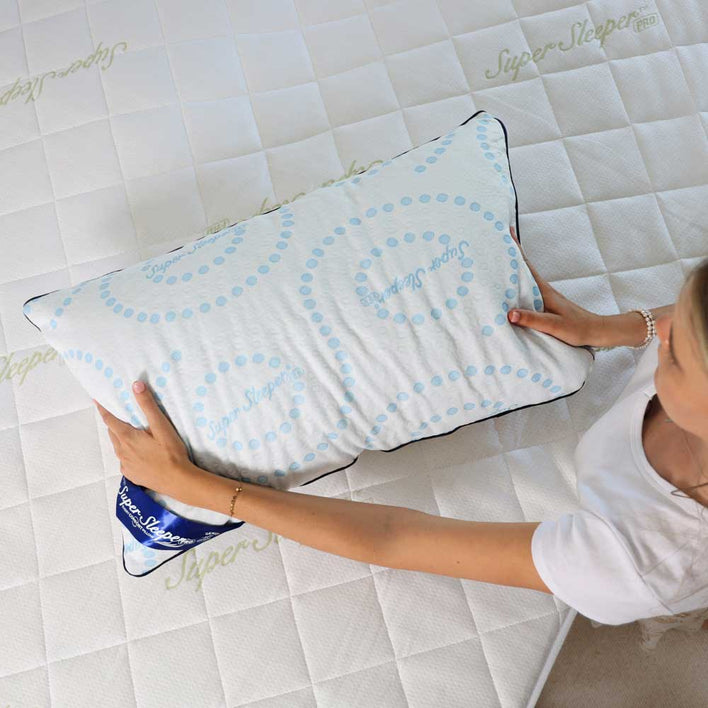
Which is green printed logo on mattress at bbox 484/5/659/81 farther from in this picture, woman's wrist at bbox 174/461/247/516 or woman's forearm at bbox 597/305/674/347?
woman's wrist at bbox 174/461/247/516

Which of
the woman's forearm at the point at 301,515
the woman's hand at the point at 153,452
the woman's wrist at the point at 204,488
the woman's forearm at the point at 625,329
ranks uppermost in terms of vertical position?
the woman's hand at the point at 153,452

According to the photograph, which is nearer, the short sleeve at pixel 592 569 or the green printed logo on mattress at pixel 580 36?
the short sleeve at pixel 592 569

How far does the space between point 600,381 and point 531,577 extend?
349mm

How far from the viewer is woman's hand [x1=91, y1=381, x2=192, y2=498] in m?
0.81

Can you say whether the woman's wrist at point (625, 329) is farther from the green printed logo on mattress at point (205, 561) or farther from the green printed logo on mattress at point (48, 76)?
the green printed logo on mattress at point (48, 76)

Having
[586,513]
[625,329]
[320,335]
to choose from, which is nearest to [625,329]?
[625,329]

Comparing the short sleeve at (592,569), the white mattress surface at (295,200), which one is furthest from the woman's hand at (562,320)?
the short sleeve at (592,569)

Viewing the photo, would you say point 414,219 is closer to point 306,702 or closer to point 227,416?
point 227,416

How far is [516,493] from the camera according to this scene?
3.14 feet


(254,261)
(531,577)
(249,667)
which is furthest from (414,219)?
(249,667)

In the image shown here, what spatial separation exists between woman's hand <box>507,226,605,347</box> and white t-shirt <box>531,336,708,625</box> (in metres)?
0.16

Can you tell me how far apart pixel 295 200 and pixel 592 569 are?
58 cm

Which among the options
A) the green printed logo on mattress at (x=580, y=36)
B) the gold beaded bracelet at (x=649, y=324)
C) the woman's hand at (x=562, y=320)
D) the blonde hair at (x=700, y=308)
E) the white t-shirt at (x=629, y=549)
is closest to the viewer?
the blonde hair at (x=700, y=308)

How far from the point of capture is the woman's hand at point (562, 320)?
839mm
